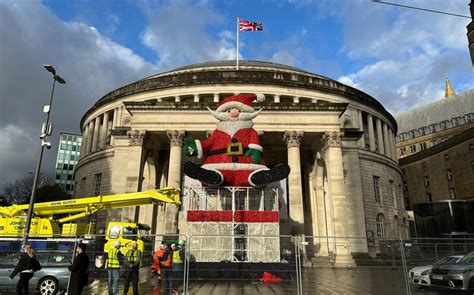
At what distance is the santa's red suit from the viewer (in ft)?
57.0

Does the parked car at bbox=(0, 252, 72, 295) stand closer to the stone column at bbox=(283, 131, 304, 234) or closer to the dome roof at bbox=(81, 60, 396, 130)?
the stone column at bbox=(283, 131, 304, 234)

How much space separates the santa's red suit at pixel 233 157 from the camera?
683 inches

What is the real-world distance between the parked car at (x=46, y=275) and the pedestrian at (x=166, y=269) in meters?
3.22

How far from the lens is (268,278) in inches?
516

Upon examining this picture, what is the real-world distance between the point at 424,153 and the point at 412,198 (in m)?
10.1

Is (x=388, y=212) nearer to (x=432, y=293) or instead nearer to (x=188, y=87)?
(x=188, y=87)

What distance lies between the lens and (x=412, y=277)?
12562 millimetres

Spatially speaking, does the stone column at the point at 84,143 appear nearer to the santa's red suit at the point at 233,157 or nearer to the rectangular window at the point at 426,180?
the santa's red suit at the point at 233,157

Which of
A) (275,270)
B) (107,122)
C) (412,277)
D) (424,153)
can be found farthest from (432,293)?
(424,153)

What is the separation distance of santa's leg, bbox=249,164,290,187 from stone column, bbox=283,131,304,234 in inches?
373

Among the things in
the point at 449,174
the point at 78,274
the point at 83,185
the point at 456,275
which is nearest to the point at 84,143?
the point at 83,185

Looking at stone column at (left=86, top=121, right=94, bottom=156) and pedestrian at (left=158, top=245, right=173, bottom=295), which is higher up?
stone column at (left=86, top=121, right=94, bottom=156)

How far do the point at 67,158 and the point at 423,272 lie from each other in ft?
423

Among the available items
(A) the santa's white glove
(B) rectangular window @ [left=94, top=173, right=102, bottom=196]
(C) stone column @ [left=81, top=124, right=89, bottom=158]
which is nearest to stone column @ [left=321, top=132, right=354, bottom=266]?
(A) the santa's white glove
